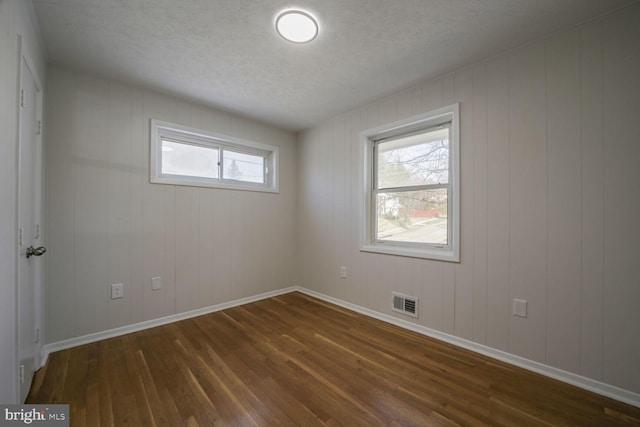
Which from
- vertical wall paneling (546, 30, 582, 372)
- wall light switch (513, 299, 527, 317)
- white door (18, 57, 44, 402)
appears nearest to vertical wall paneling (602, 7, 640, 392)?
vertical wall paneling (546, 30, 582, 372)

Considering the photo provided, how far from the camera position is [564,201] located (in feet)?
5.83

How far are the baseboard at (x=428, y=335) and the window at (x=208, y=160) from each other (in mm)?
1481

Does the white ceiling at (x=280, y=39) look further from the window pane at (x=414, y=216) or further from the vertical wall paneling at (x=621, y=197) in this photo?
the window pane at (x=414, y=216)

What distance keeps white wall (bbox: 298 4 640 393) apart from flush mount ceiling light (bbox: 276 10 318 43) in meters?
1.29

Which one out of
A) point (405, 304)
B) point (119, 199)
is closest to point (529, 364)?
point (405, 304)

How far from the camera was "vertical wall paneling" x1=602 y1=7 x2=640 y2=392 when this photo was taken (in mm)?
1550

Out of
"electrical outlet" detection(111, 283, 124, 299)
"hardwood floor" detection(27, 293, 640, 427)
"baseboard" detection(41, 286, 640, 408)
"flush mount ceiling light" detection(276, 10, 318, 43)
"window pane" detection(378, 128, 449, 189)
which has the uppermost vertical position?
"flush mount ceiling light" detection(276, 10, 318, 43)

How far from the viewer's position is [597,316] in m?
1.66

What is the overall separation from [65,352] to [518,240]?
3.80 m

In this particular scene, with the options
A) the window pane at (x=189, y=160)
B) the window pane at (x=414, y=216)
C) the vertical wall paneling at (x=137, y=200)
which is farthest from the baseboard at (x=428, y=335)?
the window pane at (x=189, y=160)

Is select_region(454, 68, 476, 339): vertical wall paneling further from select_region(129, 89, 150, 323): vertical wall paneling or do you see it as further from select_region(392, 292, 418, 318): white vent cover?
select_region(129, 89, 150, 323): vertical wall paneling

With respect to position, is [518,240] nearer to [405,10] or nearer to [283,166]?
[405,10]

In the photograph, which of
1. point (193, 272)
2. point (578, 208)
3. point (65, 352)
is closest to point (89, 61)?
point (193, 272)

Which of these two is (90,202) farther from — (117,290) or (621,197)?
(621,197)
